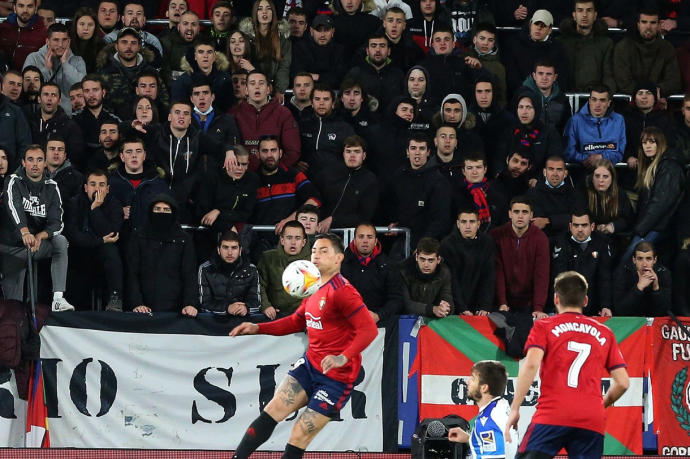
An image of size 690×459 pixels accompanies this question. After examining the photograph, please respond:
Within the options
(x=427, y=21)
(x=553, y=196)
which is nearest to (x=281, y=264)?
(x=553, y=196)

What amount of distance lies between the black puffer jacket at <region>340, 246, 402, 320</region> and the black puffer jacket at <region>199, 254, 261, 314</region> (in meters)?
0.95

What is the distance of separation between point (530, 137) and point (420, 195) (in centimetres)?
175

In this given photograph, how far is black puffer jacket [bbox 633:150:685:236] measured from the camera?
44.9 ft

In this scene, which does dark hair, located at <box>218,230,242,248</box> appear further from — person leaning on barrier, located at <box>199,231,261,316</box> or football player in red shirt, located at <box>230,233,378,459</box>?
football player in red shirt, located at <box>230,233,378,459</box>

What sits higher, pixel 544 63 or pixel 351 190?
pixel 544 63

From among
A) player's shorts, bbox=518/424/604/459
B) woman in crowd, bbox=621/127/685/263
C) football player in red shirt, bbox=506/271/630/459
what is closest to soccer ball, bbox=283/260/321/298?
football player in red shirt, bbox=506/271/630/459

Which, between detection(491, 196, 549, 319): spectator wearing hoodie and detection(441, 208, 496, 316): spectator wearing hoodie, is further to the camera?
detection(491, 196, 549, 319): spectator wearing hoodie

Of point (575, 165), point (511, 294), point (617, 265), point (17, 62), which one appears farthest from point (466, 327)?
point (17, 62)

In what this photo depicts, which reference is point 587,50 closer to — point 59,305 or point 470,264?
point 470,264

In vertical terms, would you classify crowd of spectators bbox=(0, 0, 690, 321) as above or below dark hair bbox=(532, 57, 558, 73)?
below

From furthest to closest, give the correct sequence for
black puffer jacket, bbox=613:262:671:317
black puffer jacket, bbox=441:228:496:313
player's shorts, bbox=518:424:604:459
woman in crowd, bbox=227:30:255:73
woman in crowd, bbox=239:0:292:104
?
woman in crowd, bbox=239:0:292:104 < woman in crowd, bbox=227:30:255:73 < black puffer jacket, bbox=613:262:671:317 < black puffer jacket, bbox=441:228:496:313 < player's shorts, bbox=518:424:604:459

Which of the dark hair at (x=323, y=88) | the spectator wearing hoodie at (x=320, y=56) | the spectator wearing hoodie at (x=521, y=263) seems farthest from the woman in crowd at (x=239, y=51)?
the spectator wearing hoodie at (x=521, y=263)

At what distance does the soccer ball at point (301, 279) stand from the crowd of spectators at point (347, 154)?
2866 millimetres

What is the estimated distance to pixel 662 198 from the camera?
13758mm
